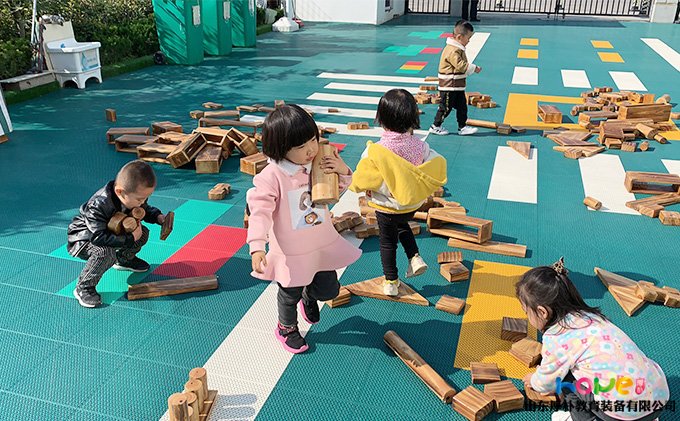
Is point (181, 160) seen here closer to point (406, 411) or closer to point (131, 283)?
point (131, 283)

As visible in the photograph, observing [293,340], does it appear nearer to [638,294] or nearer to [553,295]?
[553,295]

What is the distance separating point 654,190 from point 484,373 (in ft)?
15.1

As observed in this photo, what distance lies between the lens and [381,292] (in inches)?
188

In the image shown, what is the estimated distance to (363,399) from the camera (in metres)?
3.69

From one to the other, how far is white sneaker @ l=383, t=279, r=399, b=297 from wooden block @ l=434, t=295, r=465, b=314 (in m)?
0.36

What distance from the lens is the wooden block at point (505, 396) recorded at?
141 inches

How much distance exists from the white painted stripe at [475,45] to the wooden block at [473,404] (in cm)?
1374

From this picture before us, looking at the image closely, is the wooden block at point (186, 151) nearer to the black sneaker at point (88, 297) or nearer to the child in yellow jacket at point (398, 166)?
the black sneaker at point (88, 297)

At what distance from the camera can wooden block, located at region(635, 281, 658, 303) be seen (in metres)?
4.66

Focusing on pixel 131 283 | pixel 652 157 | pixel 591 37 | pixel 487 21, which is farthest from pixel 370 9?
pixel 131 283

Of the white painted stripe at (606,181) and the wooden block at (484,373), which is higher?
the white painted stripe at (606,181)

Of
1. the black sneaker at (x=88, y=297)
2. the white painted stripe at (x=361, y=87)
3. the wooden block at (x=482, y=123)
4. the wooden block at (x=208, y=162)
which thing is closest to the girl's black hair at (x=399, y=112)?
the black sneaker at (x=88, y=297)

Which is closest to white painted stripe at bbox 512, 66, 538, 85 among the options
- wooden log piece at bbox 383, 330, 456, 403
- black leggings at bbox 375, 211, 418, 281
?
black leggings at bbox 375, 211, 418, 281

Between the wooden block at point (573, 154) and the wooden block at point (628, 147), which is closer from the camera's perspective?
the wooden block at point (573, 154)
